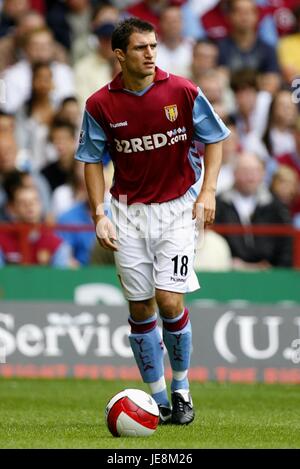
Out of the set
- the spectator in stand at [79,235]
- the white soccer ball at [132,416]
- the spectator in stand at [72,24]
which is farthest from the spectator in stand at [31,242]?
the white soccer ball at [132,416]

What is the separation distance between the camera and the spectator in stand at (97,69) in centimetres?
1616

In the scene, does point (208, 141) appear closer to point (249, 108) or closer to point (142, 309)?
point (142, 309)

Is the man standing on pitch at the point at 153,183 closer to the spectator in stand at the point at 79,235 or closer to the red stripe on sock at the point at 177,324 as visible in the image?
the red stripe on sock at the point at 177,324

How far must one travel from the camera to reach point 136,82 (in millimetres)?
8438

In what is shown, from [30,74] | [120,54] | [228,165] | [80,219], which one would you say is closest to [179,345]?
[120,54]

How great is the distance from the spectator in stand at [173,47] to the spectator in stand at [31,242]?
10.7 ft

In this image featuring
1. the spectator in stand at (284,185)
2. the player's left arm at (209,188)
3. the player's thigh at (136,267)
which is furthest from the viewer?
the spectator in stand at (284,185)

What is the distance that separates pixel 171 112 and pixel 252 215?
612 cm

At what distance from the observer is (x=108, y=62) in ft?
53.2

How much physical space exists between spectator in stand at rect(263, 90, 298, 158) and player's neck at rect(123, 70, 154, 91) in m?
7.38

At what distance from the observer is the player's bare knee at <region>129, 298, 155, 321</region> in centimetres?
865

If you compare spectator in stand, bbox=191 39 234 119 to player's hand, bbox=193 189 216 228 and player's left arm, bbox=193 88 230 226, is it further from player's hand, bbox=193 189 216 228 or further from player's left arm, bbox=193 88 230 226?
player's hand, bbox=193 189 216 228

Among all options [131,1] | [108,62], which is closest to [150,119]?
[108,62]
